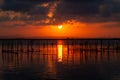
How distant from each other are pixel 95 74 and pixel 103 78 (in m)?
2.85

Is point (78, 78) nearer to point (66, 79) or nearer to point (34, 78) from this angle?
point (66, 79)

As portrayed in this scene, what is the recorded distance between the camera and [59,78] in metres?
29.2

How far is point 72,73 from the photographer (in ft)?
109

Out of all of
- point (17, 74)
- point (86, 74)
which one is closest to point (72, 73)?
point (86, 74)

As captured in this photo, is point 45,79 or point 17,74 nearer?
point 45,79

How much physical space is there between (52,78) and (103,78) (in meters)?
5.31

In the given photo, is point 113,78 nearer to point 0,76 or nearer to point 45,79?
point 45,79

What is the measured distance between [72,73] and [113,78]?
5741 mm

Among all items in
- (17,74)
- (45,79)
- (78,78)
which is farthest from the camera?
(17,74)

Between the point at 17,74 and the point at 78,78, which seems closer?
the point at 78,78

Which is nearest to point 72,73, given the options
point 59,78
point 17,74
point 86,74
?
point 86,74

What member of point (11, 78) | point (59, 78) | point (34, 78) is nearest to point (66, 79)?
point (59, 78)

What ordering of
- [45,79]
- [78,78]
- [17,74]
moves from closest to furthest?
[45,79]
[78,78]
[17,74]

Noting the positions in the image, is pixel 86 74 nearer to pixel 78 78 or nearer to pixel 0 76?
pixel 78 78
